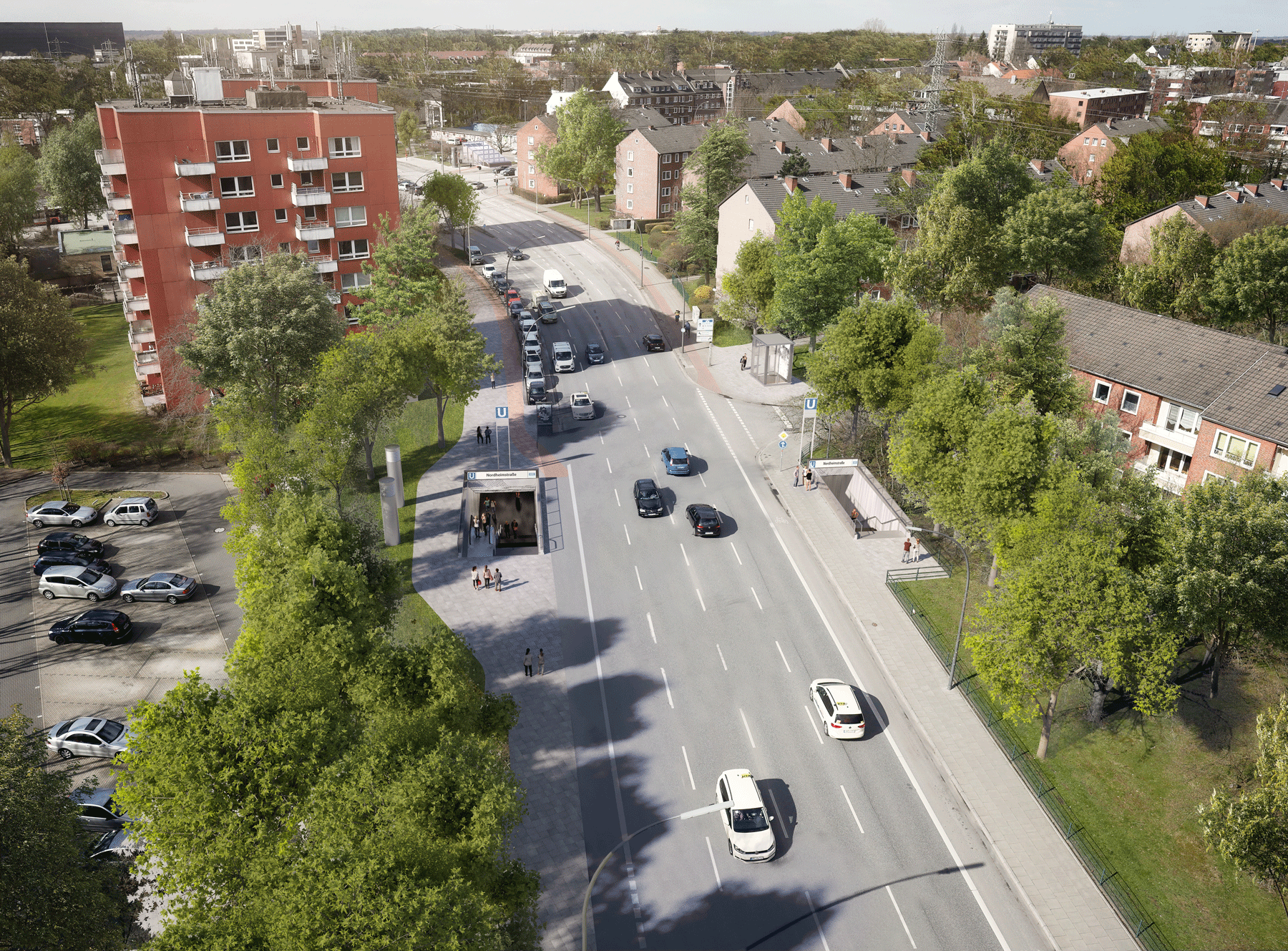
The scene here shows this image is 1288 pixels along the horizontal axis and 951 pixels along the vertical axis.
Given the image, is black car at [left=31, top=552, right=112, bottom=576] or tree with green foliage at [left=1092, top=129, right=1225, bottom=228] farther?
tree with green foliage at [left=1092, top=129, right=1225, bottom=228]

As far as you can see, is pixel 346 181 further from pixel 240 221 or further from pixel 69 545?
pixel 69 545

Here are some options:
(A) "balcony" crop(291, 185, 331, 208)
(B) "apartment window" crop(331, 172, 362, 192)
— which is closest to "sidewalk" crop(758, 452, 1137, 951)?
(A) "balcony" crop(291, 185, 331, 208)

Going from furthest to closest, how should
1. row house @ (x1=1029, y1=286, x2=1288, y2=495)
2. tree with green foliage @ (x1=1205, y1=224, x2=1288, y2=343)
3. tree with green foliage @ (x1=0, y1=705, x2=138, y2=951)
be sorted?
tree with green foliage @ (x1=1205, y1=224, x2=1288, y2=343)
row house @ (x1=1029, y1=286, x2=1288, y2=495)
tree with green foliage @ (x1=0, y1=705, x2=138, y2=951)

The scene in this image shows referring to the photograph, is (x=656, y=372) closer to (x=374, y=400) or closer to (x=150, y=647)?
(x=374, y=400)

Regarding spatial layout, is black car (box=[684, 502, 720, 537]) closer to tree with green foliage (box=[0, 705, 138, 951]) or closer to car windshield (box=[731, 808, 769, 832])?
car windshield (box=[731, 808, 769, 832])

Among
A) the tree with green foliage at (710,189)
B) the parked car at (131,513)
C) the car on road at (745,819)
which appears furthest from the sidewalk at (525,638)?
the tree with green foliage at (710,189)
